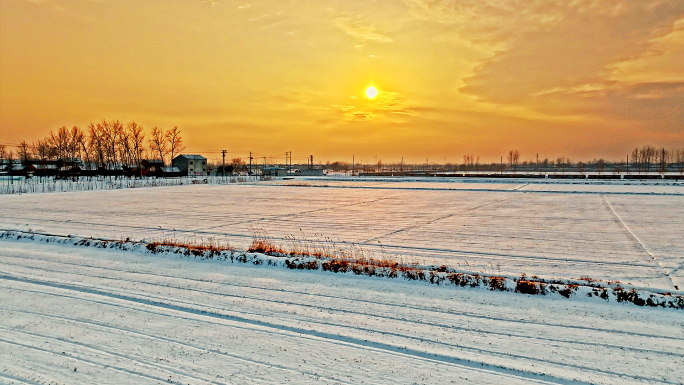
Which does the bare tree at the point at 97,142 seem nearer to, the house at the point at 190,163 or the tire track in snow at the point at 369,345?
the house at the point at 190,163

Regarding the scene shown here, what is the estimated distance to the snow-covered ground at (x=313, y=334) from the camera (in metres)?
4.99

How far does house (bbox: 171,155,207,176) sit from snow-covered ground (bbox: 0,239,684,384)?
3873 inches

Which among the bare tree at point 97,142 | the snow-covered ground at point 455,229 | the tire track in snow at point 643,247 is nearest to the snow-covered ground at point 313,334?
the tire track in snow at point 643,247

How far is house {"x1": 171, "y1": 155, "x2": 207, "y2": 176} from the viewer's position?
103 m

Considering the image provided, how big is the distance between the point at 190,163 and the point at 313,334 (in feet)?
340

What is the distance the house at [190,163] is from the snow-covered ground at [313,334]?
323 feet

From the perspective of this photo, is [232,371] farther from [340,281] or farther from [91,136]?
[91,136]

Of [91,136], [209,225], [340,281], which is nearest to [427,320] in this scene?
[340,281]

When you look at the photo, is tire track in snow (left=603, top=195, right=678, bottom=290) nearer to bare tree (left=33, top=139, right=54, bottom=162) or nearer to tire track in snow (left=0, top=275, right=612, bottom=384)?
tire track in snow (left=0, top=275, right=612, bottom=384)

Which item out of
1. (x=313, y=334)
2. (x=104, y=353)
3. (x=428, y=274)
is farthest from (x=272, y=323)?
(x=428, y=274)

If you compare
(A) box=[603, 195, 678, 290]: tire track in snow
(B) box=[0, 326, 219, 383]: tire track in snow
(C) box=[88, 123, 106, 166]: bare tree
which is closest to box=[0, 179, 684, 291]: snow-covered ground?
(A) box=[603, 195, 678, 290]: tire track in snow

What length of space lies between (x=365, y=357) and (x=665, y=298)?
545 cm

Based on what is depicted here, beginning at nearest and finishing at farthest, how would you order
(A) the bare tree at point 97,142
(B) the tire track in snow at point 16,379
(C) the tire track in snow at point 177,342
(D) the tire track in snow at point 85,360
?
(B) the tire track in snow at point 16,379
(D) the tire track in snow at point 85,360
(C) the tire track in snow at point 177,342
(A) the bare tree at point 97,142

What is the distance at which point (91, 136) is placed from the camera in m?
96.2
